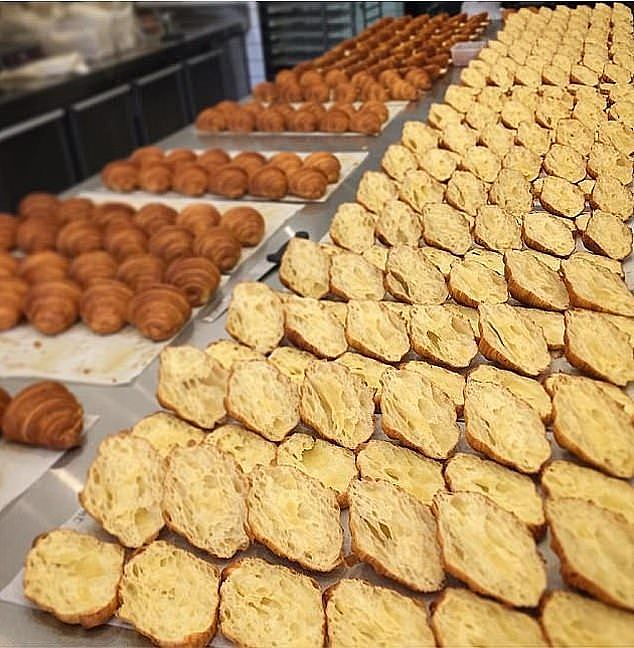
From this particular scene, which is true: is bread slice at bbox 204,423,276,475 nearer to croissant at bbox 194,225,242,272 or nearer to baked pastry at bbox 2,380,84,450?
baked pastry at bbox 2,380,84,450

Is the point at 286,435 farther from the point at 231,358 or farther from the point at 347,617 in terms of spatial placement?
the point at 347,617

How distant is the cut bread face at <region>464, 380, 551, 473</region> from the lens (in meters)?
1.12

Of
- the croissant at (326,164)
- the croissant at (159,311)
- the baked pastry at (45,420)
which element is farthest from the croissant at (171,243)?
the baked pastry at (45,420)

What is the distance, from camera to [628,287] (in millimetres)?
1415

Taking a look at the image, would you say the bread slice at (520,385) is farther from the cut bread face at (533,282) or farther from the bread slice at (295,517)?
the bread slice at (295,517)

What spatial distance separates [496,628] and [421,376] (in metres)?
0.48

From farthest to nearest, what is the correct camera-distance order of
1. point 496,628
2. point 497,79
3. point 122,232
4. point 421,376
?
point 497,79 < point 122,232 < point 421,376 < point 496,628

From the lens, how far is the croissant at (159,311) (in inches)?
76.0

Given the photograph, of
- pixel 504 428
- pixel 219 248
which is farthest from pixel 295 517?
pixel 219 248

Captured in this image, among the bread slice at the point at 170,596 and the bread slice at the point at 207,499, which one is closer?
the bread slice at the point at 170,596

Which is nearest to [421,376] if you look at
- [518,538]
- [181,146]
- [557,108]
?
[518,538]

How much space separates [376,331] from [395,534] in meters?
0.52

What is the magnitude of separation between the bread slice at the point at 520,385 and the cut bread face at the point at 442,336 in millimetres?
44

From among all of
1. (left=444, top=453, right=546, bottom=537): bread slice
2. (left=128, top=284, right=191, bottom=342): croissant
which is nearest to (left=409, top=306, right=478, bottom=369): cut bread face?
(left=444, top=453, right=546, bottom=537): bread slice
